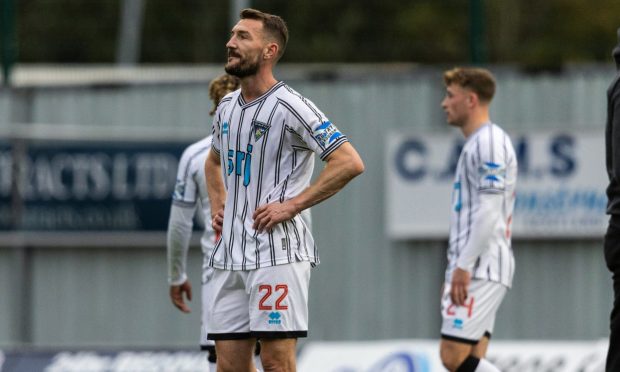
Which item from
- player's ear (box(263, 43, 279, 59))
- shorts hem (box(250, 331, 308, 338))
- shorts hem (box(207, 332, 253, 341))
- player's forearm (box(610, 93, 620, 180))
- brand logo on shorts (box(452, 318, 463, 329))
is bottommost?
brand logo on shorts (box(452, 318, 463, 329))

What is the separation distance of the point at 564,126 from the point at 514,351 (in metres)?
3.06

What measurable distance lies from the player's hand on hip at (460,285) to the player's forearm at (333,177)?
1.98 meters

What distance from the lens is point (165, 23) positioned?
66.1 feet

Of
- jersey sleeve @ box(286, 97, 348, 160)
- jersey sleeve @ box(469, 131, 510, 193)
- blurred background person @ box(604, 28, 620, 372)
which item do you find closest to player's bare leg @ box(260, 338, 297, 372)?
jersey sleeve @ box(286, 97, 348, 160)

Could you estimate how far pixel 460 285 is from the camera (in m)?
7.83

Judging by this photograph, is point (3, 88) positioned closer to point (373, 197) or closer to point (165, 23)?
point (373, 197)

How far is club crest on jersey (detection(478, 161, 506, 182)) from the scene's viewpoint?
7812 millimetres

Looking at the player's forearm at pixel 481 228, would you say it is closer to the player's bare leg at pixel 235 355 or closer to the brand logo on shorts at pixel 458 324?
the brand logo on shorts at pixel 458 324

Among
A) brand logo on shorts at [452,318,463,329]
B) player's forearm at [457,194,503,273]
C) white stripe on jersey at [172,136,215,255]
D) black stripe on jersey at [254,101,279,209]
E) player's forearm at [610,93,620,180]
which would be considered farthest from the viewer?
brand logo on shorts at [452,318,463,329]

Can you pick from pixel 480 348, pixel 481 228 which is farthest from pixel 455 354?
pixel 481 228

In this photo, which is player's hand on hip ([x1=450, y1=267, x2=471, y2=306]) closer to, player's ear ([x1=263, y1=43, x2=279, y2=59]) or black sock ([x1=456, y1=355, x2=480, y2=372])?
black sock ([x1=456, y1=355, x2=480, y2=372])

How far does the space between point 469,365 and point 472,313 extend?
31cm

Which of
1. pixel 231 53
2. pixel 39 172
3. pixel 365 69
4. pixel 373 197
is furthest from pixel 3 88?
pixel 231 53

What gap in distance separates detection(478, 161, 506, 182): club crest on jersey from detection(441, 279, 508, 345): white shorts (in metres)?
0.61
